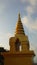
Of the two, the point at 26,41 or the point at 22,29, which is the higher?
the point at 22,29

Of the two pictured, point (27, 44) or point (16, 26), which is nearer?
point (27, 44)

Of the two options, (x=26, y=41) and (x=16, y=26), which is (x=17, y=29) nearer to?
(x=16, y=26)

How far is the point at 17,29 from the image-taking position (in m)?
18.7

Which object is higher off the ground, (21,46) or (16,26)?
(16,26)

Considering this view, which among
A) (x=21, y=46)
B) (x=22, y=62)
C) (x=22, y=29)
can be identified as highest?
(x=22, y=29)

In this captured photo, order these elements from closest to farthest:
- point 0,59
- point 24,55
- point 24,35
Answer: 1. point 24,55
2. point 24,35
3. point 0,59

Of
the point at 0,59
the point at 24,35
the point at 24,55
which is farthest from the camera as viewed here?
the point at 0,59

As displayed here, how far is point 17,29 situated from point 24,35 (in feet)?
3.19

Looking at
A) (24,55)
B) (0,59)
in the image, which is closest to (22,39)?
(24,55)

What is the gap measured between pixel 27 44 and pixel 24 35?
963mm

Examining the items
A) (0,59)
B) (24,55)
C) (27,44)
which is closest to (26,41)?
(27,44)

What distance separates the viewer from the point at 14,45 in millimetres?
17484

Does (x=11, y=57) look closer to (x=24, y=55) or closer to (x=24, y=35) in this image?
(x=24, y=55)

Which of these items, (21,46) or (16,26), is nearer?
(21,46)
